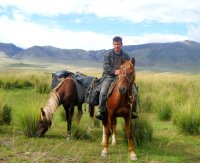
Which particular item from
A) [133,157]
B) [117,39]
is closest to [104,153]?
[133,157]

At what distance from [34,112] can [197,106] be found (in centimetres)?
455

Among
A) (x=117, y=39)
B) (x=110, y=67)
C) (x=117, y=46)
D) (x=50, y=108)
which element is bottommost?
(x=50, y=108)

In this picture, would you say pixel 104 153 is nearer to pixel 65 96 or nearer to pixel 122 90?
pixel 122 90

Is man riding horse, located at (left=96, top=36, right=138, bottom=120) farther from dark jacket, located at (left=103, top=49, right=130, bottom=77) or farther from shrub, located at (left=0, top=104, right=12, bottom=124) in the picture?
shrub, located at (left=0, top=104, right=12, bottom=124)

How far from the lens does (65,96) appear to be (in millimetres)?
10453

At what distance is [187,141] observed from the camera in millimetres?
10484

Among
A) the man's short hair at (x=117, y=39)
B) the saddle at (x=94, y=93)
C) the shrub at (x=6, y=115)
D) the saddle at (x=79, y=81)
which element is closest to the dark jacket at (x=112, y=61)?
the man's short hair at (x=117, y=39)

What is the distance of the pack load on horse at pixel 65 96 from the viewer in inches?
392

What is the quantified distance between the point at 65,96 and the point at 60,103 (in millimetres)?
225

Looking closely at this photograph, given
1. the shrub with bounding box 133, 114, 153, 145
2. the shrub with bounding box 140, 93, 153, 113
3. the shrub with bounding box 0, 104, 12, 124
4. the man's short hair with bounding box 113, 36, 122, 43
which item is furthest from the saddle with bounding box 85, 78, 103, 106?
the shrub with bounding box 140, 93, 153, 113

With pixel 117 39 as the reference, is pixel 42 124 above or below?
below

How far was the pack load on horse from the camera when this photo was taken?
9961 mm

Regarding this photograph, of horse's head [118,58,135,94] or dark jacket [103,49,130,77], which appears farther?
dark jacket [103,49,130,77]

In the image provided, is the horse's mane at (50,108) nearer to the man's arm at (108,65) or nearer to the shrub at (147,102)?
the man's arm at (108,65)
